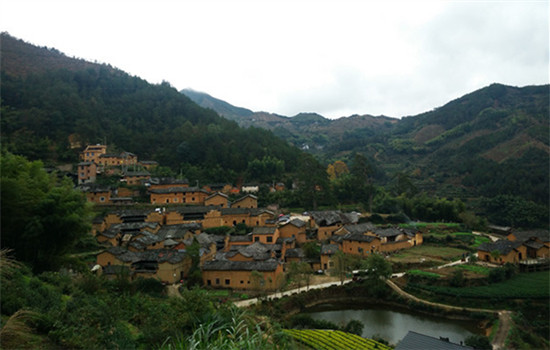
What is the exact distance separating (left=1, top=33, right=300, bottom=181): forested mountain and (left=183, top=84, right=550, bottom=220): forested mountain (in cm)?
2456

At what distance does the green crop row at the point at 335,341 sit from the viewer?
33.7 feet

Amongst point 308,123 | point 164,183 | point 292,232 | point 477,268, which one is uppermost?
point 308,123

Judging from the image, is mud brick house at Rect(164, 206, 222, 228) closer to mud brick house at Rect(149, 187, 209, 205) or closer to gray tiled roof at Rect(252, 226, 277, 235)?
mud brick house at Rect(149, 187, 209, 205)

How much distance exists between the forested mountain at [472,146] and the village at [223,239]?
20314mm

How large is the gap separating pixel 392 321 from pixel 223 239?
11.5 m

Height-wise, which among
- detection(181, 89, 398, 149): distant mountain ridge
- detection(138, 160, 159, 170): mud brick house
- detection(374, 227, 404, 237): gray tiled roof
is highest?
detection(181, 89, 398, 149): distant mountain ridge

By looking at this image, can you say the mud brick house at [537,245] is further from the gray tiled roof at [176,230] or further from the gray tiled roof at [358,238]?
the gray tiled roof at [176,230]

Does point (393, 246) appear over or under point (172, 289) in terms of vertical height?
over

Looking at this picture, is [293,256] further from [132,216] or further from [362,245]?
[132,216]

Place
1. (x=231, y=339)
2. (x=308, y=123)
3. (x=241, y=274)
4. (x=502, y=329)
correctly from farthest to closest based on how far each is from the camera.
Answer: (x=308, y=123)
(x=241, y=274)
(x=502, y=329)
(x=231, y=339)

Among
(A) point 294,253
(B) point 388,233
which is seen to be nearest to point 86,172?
(A) point 294,253

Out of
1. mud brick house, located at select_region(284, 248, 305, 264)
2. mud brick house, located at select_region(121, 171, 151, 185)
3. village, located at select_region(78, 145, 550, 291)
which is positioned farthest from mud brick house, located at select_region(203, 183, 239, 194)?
mud brick house, located at select_region(284, 248, 305, 264)

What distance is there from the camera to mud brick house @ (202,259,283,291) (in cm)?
1620

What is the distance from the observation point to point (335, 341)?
35.1 feet
